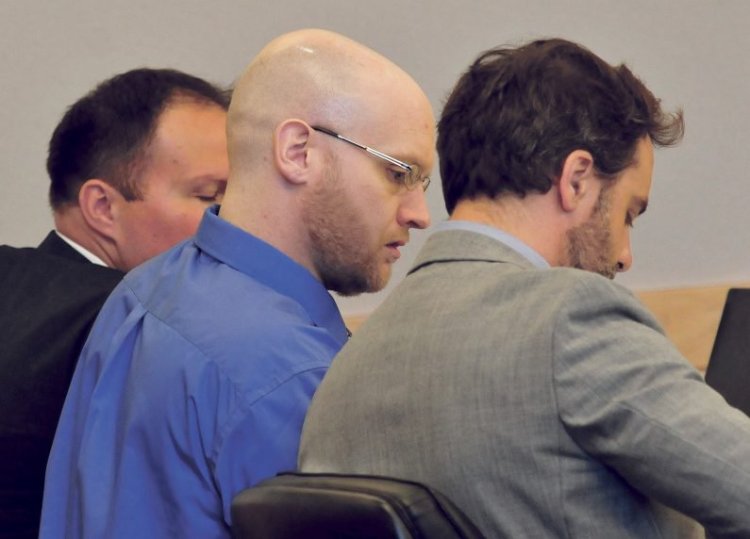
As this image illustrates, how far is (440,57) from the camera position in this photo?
309 cm

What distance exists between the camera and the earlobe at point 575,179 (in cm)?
142

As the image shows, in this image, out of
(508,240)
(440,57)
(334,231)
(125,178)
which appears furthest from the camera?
(440,57)

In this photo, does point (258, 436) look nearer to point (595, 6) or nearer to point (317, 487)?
point (317, 487)

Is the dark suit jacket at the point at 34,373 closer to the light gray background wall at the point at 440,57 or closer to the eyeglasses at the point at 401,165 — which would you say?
the eyeglasses at the point at 401,165

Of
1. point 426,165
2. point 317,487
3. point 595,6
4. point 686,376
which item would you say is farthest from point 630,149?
point 595,6

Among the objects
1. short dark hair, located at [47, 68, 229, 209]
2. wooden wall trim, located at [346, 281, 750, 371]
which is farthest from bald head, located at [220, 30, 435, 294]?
wooden wall trim, located at [346, 281, 750, 371]

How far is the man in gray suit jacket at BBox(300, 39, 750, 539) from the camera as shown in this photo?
1.09 metres

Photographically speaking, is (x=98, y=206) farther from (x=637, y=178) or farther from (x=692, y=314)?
(x=692, y=314)

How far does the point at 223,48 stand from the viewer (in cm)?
318

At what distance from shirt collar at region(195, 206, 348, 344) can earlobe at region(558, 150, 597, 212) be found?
36cm

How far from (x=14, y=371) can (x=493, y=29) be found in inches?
67.1

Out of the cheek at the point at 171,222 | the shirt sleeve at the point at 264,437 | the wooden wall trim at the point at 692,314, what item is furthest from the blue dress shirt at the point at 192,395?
the wooden wall trim at the point at 692,314

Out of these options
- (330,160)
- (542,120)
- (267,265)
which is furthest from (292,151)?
(542,120)

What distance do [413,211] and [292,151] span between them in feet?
0.62
